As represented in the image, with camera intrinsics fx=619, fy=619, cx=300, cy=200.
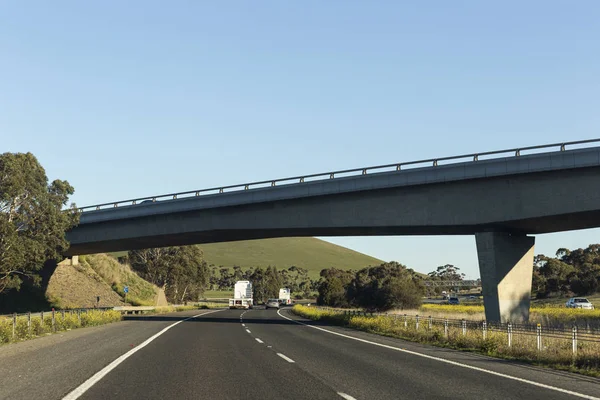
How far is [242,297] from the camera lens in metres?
91.4

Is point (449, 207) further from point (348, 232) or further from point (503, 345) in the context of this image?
point (503, 345)

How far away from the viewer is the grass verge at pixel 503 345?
51.1 feet

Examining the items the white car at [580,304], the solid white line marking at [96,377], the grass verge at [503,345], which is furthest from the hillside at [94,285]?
the solid white line marking at [96,377]

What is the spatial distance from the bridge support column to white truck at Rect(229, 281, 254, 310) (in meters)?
59.5

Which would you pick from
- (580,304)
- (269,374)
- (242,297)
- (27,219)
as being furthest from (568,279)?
(269,374)

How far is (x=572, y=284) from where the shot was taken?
8881 cm

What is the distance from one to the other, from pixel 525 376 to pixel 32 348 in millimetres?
15348

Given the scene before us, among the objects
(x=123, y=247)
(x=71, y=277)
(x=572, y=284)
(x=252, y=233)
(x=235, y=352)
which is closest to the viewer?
(x=235, y=352)

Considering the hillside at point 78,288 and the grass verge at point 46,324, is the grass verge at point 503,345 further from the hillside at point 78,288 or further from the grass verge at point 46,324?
the hillside at point 78,288

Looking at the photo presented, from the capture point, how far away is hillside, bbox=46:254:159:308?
66.2m

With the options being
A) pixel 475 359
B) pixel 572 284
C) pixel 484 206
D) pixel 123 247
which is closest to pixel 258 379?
pixel 475 359

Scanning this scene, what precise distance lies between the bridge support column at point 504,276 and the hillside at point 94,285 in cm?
4450

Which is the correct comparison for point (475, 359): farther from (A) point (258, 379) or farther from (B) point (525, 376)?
(A) point (258, 379)

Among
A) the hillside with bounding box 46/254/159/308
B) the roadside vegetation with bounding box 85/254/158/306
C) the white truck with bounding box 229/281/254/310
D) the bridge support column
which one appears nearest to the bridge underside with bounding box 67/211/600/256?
the bridge support column
